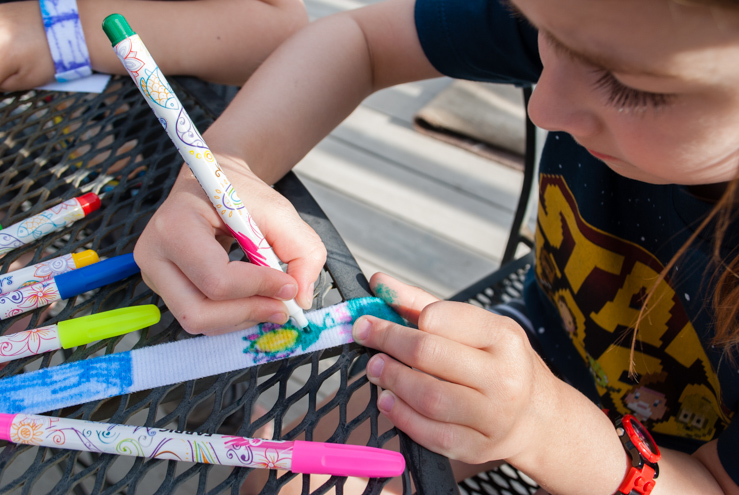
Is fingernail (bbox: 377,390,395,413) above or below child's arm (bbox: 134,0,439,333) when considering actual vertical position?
below

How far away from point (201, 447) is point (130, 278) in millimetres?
188

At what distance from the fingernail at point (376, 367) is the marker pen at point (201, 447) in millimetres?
60

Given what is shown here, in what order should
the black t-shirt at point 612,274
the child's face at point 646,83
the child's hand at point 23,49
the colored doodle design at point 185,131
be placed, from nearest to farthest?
the child's face at point 646,83, the colored doodle design at point 185,131, the black t-shirt at point 612,274, the child's hand at point 23,49

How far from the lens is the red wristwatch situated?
0.45 metres

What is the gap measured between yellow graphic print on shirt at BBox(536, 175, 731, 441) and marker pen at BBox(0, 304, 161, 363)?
1.54 ft

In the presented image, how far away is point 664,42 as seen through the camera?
0.91ft

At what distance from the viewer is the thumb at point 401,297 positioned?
45 centimetres

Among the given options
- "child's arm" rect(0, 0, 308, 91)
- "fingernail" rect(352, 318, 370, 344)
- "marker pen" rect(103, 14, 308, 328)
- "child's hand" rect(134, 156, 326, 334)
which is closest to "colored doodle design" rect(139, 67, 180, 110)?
"marker pen" rect(103, 14, 308, 328)

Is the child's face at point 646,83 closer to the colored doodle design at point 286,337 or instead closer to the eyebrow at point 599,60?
the eyebrow at point 599,60

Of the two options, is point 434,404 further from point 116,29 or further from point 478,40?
point 478,40

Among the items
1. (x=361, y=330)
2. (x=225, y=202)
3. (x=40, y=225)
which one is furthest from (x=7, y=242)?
(x=361, y=330)

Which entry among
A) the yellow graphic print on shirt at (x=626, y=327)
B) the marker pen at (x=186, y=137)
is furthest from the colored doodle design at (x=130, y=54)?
the yellow graphic print on shirt at (x=626, y=327)

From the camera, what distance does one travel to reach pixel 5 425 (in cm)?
36

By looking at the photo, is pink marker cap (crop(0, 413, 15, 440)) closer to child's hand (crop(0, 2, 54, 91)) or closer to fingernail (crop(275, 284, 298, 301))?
fingernail (crop(275, 284, 298, 301))
